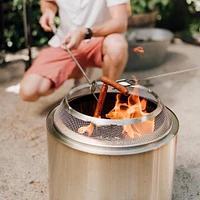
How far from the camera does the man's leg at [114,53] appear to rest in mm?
2854

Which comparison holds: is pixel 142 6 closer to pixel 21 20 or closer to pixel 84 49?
pixel 21 20

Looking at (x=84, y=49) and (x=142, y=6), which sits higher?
(x=84, y=49)

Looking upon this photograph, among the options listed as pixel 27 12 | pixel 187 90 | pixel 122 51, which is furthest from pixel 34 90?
pixel 187 90

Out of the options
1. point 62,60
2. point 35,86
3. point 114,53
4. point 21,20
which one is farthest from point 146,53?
point 21,20

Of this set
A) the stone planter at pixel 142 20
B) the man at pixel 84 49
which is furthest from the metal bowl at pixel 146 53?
the man at pixel 84 49

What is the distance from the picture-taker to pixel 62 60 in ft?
9.66

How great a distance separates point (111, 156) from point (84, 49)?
150 centimetres

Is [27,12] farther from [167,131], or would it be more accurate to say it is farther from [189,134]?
[167,131]

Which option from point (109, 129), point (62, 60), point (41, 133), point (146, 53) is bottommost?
point (41, 133)

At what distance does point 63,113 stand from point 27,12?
2.04 metres

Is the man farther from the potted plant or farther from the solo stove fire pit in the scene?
the potted plant

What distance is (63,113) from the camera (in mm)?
1809

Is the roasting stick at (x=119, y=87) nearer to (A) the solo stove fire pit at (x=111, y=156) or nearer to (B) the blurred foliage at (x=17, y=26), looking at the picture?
(A) the solo stove fire pit at (x=111, y=156)

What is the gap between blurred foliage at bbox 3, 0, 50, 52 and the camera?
4.58 metres
